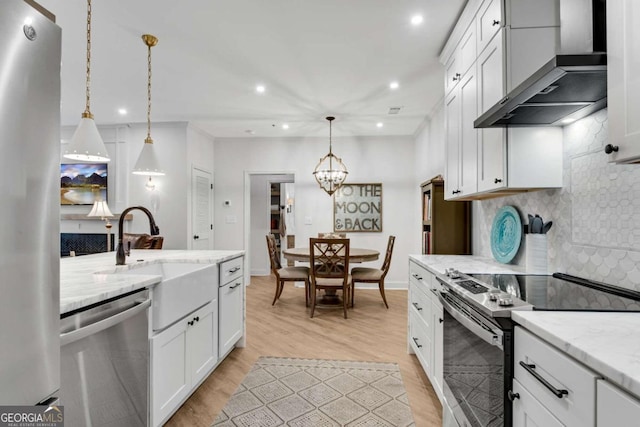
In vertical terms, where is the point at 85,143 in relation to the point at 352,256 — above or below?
above

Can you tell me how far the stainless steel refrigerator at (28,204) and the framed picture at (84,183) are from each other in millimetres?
5013

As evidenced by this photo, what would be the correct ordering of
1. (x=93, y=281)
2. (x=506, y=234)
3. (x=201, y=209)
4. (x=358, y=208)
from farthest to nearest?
(x=358, y=208), (x=201, y=209), (x=506, y=234), (x=93, y=281)

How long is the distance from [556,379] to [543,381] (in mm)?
47

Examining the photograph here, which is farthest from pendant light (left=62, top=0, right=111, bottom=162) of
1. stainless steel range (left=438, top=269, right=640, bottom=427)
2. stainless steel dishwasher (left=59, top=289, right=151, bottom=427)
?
stainless steel range (left=438, top=269, right=640, bottom=427)

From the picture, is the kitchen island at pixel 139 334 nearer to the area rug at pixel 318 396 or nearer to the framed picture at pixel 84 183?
the area rug at pixel 318 396

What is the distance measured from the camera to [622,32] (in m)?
1.03

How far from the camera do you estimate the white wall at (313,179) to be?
18.3 feet

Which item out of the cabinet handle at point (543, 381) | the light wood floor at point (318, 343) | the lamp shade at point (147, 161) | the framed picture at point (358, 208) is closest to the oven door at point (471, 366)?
the cabinet handle at point (543, 381)

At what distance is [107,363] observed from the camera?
1.39 meters

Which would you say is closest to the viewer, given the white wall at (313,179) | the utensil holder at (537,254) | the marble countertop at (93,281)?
the marble countertop at (93,281)

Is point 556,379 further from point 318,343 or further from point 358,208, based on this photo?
point 358,208

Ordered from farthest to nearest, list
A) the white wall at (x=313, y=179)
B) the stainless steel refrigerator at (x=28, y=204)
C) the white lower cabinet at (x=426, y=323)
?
1. the white wall at (x=313, y=179)
2. the white lower cabinet at (x=426, y=323)
3. the stainless steel refrigerator at (x=28, y=204)

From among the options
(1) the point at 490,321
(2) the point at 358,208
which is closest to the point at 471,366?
(1) the point at 490,321

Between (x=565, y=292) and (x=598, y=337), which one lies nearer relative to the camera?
(x=598, y=337)
